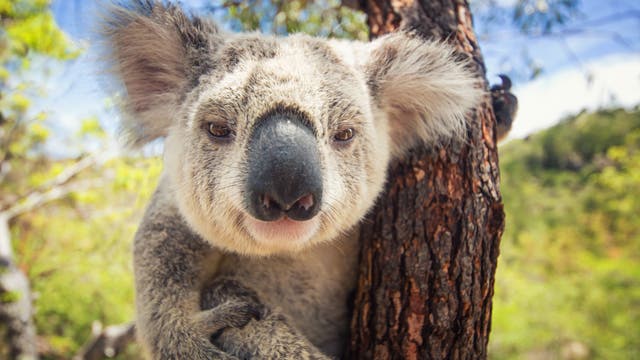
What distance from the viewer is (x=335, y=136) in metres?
1.74

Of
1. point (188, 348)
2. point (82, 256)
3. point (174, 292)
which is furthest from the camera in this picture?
point (82, 256)

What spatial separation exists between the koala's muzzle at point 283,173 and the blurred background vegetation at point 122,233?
150 centimetres

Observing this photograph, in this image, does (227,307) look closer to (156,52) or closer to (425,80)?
(156,52)

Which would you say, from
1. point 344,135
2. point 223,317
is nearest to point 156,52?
point 344,135

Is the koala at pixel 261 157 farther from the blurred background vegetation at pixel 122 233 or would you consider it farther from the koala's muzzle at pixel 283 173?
the blurred background vegetation at pixel 122 233

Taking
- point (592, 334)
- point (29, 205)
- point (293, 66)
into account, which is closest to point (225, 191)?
point (293, 66)

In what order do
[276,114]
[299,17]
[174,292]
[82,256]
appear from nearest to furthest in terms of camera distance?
1. [276,114]
2. [174,292]
3. [299,17]
4. [82,256]

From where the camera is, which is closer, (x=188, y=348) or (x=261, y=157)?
(x=261, y=157)

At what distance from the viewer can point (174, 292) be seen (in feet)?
6.61

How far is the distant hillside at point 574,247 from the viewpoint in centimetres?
927

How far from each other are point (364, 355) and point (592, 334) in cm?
950

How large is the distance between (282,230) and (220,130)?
453 millimetres

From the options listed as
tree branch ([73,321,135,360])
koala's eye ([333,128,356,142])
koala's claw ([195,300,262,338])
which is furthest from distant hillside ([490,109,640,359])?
tree branch ([73,321,135,360])

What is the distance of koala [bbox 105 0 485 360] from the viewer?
156 centimetres
